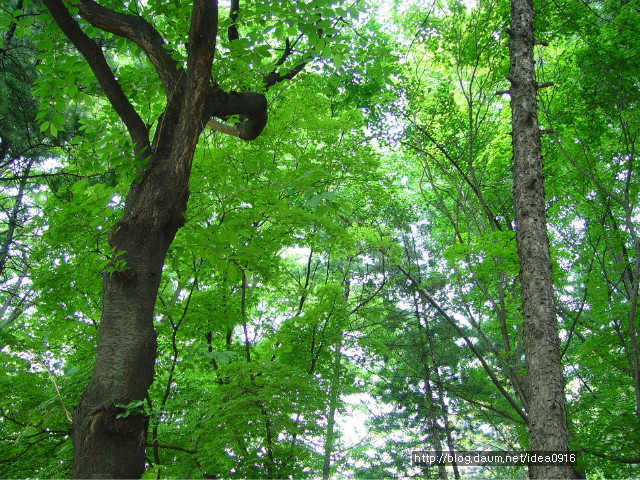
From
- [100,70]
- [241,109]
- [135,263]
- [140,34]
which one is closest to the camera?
[135,263]

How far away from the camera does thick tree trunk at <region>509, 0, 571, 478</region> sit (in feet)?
10.0

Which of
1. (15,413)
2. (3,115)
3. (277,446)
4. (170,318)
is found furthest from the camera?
(3,115)

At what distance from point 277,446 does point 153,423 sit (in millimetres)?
1722

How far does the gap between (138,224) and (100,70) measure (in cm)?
87

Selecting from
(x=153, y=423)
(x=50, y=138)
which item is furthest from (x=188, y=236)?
(x=50, y=138)

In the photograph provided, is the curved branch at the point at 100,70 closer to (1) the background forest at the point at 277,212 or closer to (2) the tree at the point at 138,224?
(2) the tree at the point at 138,224

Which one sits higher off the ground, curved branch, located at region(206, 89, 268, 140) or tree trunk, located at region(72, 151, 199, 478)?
curved branch, located at region(206, 89, 268, 140)

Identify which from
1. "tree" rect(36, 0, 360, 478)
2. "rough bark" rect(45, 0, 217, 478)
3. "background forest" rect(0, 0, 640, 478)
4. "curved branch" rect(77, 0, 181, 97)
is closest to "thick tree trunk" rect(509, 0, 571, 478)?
"background forest" rect(0, 0, 640, 478)

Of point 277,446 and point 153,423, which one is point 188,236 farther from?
point 277,446

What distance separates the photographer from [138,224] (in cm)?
192

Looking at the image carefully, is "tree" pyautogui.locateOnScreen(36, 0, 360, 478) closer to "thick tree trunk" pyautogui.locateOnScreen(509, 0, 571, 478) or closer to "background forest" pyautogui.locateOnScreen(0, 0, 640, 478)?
"background forest" pyautogui.locateOnScreen(0, 0, 640, 478)

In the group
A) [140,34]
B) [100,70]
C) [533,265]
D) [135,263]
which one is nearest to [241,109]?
[140,34]

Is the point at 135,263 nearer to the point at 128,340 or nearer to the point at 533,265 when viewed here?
the point at 128,340

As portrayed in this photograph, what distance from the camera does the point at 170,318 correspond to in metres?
4.07
